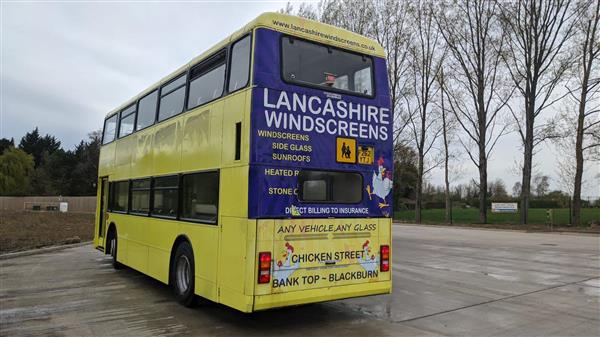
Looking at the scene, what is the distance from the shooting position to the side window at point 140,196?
938cm

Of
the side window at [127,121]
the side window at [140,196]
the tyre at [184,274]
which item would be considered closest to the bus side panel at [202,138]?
the tyre at [184,274]

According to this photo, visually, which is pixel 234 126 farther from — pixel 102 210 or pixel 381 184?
pixel 102 210

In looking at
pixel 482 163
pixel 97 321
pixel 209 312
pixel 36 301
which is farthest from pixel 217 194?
pixel 482 163

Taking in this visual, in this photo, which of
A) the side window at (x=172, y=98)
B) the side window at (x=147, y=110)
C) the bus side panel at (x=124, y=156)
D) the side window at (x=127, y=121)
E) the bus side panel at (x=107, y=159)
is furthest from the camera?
the bus side panel at (x=107, y=159)

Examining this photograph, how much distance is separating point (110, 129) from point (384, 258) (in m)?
9.17

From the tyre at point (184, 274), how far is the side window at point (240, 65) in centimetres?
277

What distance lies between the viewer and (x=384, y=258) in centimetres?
686

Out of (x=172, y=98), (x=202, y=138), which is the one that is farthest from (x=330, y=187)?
(x=172, y=98)

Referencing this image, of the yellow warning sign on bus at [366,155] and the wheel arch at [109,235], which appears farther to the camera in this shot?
the wheel arch at [109,235]

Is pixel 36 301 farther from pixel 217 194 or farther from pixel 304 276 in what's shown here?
pixel 304 276

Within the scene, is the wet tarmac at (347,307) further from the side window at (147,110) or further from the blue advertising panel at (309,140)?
the side window at (147,110)

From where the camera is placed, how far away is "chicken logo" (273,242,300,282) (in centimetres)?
589

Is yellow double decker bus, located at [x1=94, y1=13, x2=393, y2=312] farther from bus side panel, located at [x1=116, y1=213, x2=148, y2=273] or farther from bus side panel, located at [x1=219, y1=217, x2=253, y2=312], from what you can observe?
bus side panel, located at [x1=116, y1=213, x2=148, y2=273]

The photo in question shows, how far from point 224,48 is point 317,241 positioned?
321 centimetres
